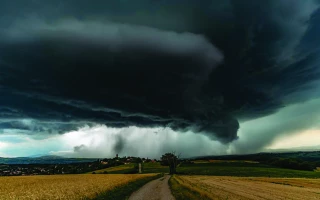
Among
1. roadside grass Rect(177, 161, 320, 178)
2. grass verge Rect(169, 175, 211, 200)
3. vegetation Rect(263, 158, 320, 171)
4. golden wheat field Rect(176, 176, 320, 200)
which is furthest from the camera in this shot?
vegetation Rect(263, 158, 320, 171)

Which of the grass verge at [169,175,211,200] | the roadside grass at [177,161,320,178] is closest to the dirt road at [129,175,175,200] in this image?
the grass verge at [169,175,211,200]

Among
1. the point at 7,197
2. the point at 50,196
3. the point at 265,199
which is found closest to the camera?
the point at 7,197

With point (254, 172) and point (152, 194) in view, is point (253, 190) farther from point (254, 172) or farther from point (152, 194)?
point (254, 172)

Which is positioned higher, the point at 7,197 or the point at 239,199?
the point at 7,197

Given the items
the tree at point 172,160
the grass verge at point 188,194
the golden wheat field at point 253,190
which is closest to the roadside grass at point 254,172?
the tree at point 172,160

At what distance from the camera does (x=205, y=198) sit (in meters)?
25.0

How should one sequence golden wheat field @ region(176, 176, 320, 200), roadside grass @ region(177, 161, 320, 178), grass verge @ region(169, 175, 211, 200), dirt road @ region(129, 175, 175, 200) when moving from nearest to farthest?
grass verge @ region(169, 175, 211, 200) < dirt road @ region(129, 175, 175, 200) < golden wheat field @ region(176, 176, 320, 200) < roadside grass @ region(177, 161, 320, 178)

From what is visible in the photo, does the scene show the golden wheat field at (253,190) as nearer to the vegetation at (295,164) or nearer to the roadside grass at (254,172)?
the roadside grass at (254,172)

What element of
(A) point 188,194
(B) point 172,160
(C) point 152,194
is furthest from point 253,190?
(B) point 172,160

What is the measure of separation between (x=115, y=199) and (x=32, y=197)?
28.6 feet

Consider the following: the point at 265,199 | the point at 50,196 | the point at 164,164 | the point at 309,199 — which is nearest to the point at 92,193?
the point at 50,196

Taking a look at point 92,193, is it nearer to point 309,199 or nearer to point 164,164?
point 309,199

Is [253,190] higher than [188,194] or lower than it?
lower

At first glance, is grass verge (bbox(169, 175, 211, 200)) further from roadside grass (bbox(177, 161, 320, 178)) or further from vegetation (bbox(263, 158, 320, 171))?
vegetation (bbox(263, 158, 320, 171))
